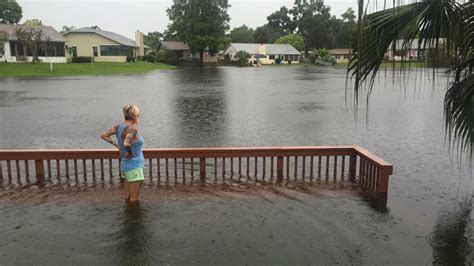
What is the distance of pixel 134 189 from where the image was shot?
19.8 ft

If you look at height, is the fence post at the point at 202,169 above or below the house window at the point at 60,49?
below

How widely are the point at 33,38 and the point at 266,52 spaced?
53.4m

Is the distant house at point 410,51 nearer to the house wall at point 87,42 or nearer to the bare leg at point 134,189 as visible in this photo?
the bare leg at point 134,189

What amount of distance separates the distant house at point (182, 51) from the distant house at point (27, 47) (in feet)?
110

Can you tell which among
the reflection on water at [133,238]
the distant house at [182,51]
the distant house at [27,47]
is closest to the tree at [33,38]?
the distant house at [27,47]

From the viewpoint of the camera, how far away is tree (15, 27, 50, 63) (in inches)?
1732

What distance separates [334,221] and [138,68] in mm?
50575


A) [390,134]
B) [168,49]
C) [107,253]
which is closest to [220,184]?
[107,253]

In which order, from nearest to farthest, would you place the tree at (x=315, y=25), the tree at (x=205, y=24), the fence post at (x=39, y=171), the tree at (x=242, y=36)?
the fence post at (x=39, y=171) < the tree at (x=205, y=24) < the tree at (x=315, y=25) < the tree at (x=242, y=36)

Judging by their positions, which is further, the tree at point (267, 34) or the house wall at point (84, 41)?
the tree at point (267, 34)

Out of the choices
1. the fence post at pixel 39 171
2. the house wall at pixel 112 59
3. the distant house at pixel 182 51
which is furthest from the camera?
the distant house at pixel 182 51

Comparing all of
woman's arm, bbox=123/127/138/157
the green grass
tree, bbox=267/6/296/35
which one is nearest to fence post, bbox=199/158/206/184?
woman's arm, bbox=123/127/138/157

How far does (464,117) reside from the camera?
467 cm

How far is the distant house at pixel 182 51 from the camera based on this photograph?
8350 centimetres
